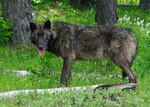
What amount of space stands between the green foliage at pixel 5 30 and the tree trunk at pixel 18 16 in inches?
7.1

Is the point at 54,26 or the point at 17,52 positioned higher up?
the point at 54,26

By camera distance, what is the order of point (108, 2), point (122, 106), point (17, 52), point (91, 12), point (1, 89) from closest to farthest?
point (122, 106) < point (1, 89) < point (17, 52) < point (108, 2) < point (91, 12)

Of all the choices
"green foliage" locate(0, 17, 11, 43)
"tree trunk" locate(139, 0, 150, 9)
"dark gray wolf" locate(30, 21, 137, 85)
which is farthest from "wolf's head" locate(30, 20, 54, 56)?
"tree trunk" locate(139, 0, 150, 9)

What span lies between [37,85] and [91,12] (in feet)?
43.9

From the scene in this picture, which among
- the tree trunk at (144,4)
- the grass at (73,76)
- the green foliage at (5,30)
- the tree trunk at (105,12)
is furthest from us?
the tree trunk at (144,4)

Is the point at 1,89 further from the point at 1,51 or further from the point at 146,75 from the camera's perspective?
the point at 1,51

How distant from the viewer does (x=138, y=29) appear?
21.7m

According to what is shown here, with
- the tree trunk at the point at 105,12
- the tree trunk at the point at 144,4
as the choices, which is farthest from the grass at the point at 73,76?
the tree trunk at the point at 144,4

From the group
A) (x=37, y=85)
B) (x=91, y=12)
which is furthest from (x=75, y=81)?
(x=91, y=12)

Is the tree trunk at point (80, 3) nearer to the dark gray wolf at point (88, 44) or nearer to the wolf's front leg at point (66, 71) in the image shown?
the dark gray wolf at point (88, 44)

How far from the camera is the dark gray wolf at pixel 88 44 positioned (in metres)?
12.5

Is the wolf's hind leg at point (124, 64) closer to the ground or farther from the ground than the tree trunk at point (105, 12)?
farther from the ground

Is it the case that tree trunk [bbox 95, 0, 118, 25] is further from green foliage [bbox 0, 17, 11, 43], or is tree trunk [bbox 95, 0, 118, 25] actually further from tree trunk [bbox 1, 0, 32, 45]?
green foliage [bbox 0, 17, 11, 43]

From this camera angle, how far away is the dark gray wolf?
1247 cm
